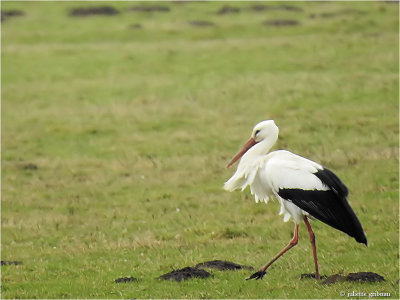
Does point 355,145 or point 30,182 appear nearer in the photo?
point 30,182

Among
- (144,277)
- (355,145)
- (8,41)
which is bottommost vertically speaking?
(8,41)

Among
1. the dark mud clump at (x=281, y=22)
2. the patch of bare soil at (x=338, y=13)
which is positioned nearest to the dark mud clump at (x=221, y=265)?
the dark mud clump at (x=281, y=22)

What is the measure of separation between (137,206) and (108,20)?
30.9 meters

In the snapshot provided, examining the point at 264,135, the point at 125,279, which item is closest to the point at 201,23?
the point at 264,135

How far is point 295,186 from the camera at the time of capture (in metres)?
10.7

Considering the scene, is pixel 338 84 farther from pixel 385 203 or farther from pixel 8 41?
pixel 8 41

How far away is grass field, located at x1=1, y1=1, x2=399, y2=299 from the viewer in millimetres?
12297

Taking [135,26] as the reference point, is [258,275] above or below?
above

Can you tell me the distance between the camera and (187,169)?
65.1 feet

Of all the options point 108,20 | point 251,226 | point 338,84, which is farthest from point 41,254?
point 108,20

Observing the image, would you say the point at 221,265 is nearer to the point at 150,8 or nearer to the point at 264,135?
the point at 264,135

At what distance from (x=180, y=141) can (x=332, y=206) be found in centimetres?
1272

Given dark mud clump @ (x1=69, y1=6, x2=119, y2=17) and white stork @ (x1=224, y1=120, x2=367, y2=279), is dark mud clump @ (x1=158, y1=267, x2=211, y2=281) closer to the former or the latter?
white stork @ (x1=224, y1=120, x2=367, y2=279)

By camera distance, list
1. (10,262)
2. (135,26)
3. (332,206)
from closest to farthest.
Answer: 1. (332,206)
2. (10,262)
3. (135,26)
